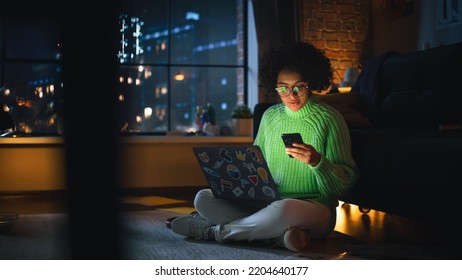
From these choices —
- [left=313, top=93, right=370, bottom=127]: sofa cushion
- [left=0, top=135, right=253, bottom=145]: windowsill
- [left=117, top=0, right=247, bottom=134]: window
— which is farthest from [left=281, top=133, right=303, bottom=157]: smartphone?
[left=117, top=0, right=247, bottom=134]: window

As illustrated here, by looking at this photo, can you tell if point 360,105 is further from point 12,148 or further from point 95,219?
point 12,148

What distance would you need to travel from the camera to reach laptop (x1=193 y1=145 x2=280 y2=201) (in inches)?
82.5

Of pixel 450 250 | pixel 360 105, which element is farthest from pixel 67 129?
pixel 360 105

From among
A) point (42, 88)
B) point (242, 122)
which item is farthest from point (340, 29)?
point (42, 88)

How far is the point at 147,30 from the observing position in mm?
5492

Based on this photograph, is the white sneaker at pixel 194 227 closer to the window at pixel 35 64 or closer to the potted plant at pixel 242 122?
the potted plant at pixel 242 122

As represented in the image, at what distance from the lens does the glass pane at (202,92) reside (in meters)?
5.50

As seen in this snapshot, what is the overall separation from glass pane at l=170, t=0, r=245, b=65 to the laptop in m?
3.31

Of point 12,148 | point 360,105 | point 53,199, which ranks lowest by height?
point 53,199

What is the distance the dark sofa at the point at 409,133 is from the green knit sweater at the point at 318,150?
21cm

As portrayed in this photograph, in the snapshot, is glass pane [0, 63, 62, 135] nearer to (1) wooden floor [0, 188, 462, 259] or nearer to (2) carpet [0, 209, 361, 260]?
(1) wooden floor [0, 188, 462, 259]
